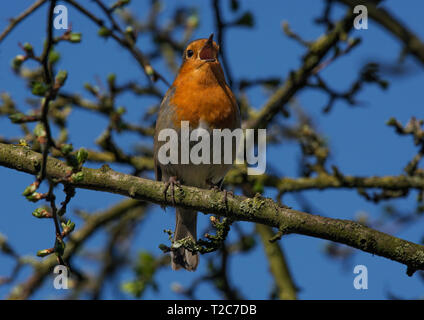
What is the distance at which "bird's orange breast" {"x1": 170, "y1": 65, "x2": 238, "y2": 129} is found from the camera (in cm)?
515

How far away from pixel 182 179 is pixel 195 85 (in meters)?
0.93

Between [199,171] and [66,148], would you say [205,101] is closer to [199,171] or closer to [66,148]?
[199,171]

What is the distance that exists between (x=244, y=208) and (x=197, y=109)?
1593 millimetres

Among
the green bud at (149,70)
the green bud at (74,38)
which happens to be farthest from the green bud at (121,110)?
the green bud at (74,38)

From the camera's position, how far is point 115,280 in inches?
260

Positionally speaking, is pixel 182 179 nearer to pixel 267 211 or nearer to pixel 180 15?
pixel 267 211

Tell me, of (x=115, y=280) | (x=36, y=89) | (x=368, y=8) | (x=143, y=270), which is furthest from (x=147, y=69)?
(x=115, y=280)

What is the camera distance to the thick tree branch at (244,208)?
3.63 metres

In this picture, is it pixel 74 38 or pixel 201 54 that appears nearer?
pixel 74 38

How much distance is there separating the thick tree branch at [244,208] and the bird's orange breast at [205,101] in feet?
4.42

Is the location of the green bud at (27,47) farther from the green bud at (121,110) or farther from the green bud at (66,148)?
the green bud at (121,110)

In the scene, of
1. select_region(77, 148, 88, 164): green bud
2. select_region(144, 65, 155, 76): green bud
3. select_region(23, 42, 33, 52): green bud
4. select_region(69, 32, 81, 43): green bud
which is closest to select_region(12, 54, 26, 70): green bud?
select_region(23, 42, 33, 52): green bud

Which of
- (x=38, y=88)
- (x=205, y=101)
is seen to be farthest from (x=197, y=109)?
(x=38, y=88)

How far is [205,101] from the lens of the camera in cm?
521
